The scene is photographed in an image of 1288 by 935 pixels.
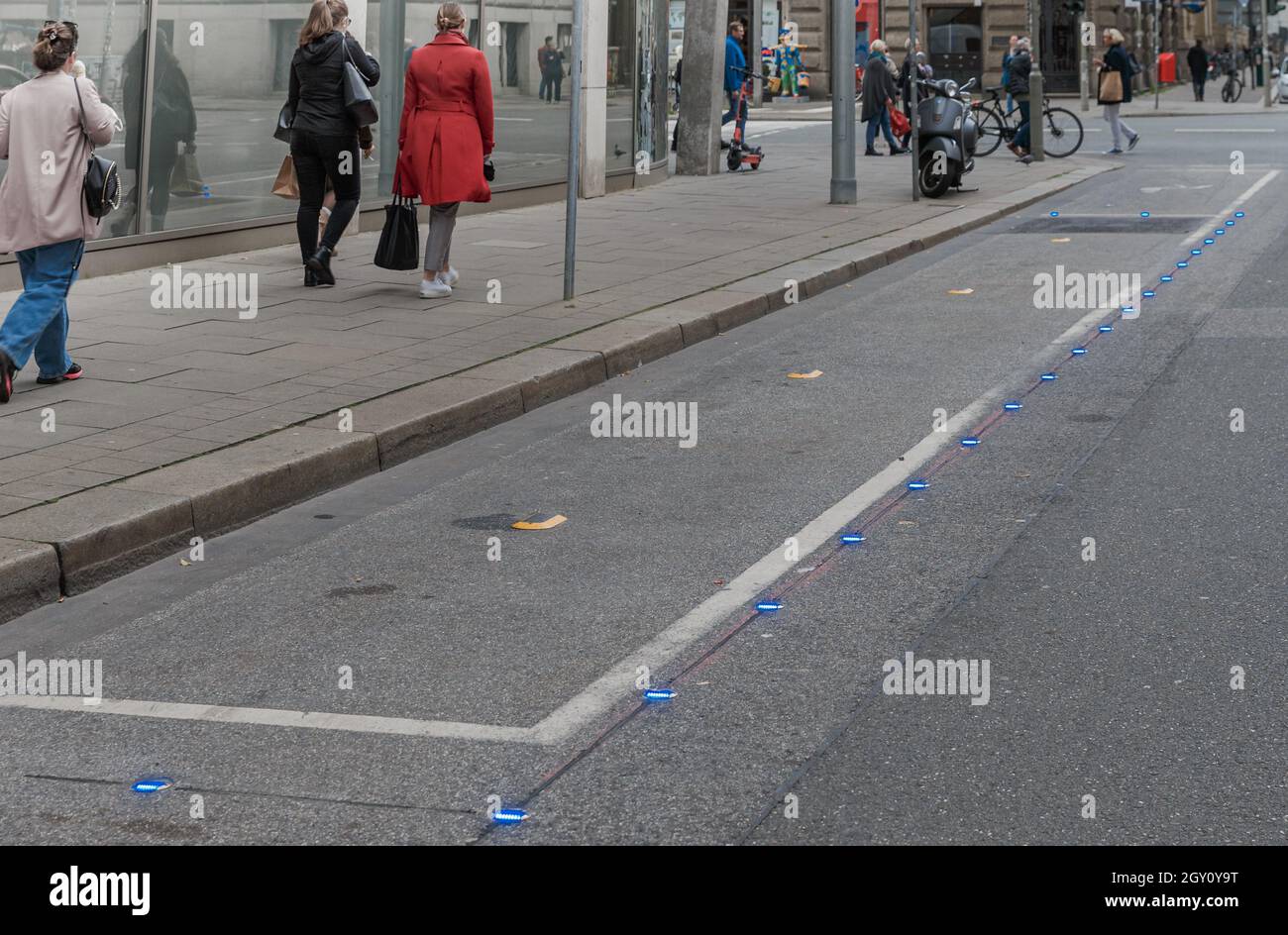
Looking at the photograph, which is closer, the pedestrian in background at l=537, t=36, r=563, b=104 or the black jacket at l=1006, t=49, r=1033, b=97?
the pedestrian in background at l=537, t=36, r=563, b=104

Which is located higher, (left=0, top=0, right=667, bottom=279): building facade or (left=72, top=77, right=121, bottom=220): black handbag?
(left=0, top=0, right=667, bottom=279): building facade

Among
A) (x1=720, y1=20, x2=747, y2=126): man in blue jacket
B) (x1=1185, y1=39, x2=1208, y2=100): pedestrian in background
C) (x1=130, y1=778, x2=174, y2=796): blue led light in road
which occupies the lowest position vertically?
(x1=130, y1=778, x2=174, y2=796): blue led light in road

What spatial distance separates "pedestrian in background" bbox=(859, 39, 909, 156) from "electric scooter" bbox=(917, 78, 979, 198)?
6471mm

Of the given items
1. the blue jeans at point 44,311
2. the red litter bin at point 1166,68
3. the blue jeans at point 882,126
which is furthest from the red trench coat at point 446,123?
the red litter bin at point 1166,68

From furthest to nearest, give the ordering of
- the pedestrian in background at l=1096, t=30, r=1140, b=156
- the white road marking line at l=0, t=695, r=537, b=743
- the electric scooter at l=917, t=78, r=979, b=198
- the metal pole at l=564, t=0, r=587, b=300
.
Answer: the pedestrian in background at l=1096, t=30, r=1140, b=156 < the electric scooter at l=917, t=78, r=979, b=198 < the metal pole at l=564, t=0, r=587, b=300 < the white road marking line at l=0, t=695, r=537, b=743

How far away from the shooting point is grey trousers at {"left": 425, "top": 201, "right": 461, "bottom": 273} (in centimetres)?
1156

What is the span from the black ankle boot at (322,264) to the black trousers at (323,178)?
53 millimetres

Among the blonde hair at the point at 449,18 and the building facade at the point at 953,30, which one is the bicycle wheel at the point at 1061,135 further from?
the building facade at the point at 953,30

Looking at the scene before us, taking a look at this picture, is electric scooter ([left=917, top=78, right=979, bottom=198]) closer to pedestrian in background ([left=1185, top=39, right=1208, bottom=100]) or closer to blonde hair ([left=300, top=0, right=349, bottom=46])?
blonde hair ([left=300, top=0, right=349, bottom=46])

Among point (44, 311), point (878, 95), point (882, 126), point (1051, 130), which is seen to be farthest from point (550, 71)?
point (44, 311)

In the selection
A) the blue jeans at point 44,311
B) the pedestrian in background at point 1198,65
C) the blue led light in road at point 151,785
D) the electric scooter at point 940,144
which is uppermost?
the pedestrian in background at point 1198,65

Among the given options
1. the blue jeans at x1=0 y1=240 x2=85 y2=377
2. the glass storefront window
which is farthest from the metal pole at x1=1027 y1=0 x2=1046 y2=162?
the blue jeans at x1=0 y1=240 x2=85 y2=377

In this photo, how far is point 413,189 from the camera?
1157cm

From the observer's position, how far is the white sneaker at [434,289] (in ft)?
38.2
